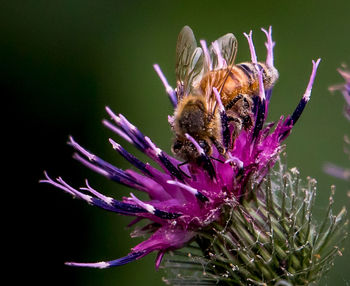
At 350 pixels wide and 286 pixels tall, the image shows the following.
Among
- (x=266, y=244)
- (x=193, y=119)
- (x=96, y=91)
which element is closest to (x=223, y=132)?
(x=193, y=119)

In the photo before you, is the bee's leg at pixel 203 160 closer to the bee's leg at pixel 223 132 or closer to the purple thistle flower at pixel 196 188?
the purple thistle flower at pixel 196 188

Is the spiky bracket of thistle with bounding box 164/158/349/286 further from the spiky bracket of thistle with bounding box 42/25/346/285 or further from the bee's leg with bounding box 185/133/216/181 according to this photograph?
the bee's leg with bounding box 185/133/216/181

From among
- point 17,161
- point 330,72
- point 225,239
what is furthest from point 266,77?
Answer: point 17,161

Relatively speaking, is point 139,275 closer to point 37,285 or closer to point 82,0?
point 37,285

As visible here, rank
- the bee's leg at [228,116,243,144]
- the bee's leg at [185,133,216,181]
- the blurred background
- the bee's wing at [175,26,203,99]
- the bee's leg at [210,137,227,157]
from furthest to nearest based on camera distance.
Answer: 1. the blurred background
2. the bee's wing at [175,26,203,99]
3. the bee's leg at [228,116,243,144]
4. the bee's leg at [210,137,227,157]
5. the bee's leg at [185,133,216,181]

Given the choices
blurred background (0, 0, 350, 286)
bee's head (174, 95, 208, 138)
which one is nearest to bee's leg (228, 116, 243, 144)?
bee's head (174, 95, 208, 138)

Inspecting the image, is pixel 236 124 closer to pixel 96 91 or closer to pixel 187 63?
pixel 187 63
